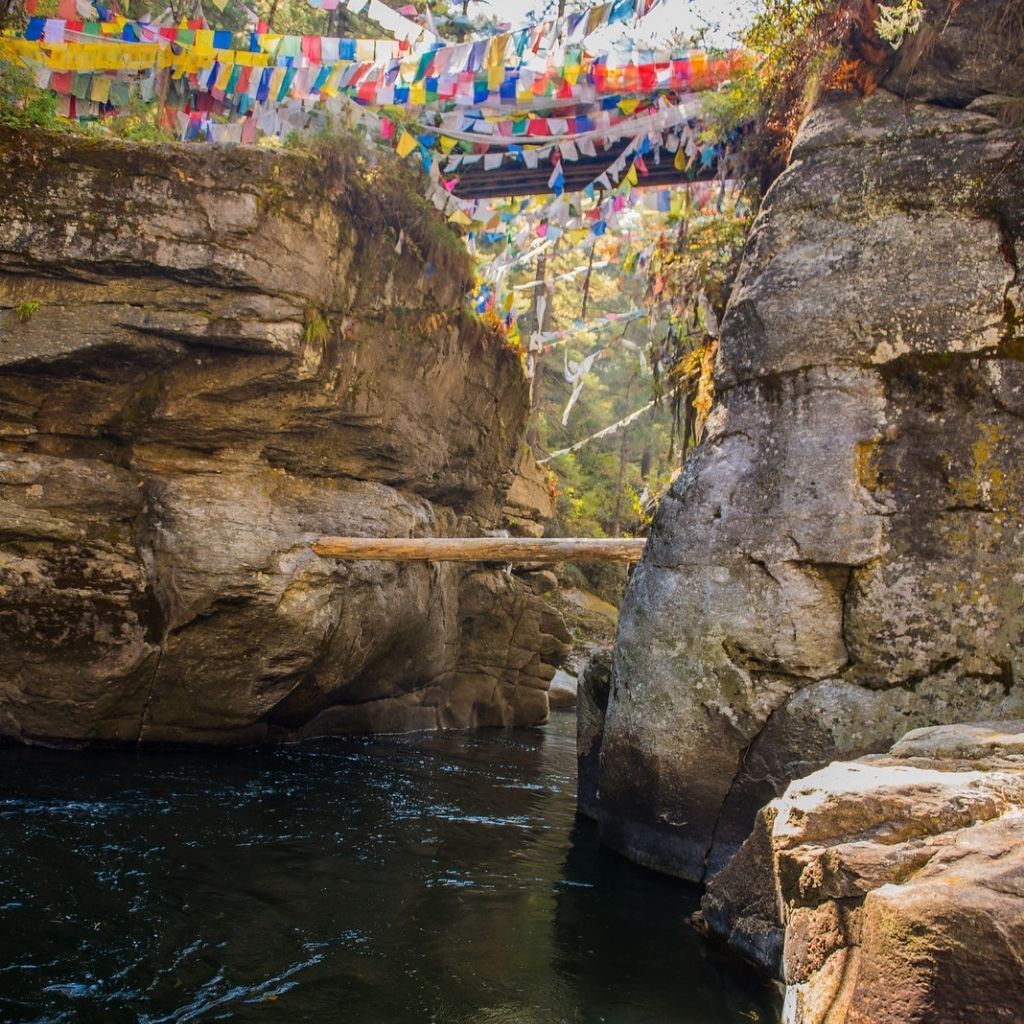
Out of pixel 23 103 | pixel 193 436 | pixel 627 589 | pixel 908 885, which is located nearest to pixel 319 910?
pixel 627 589

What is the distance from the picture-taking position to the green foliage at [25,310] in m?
8.41

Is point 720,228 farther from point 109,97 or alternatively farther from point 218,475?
Result: point 109,97

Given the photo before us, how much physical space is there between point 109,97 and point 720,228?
6.88m

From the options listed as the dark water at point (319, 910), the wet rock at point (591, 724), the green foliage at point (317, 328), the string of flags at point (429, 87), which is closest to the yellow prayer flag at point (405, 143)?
the string of flags at point (429, 87)

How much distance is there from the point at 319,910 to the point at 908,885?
3.47 metres

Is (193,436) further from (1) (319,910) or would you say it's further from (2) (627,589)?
(1) (319,910)

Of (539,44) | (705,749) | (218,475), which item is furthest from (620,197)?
(705,749)

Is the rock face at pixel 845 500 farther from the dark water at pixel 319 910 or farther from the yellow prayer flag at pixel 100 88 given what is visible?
the yellow prayer flag at pixel 100 88

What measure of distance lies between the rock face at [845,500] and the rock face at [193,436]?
4.47 meters

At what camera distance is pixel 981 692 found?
536cm

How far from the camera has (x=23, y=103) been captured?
8797 millimetres

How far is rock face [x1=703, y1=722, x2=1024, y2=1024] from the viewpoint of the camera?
227 cm

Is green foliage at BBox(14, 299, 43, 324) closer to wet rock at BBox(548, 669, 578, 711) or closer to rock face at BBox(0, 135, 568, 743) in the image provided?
rock face at BBox(0, 135, 568, 743)

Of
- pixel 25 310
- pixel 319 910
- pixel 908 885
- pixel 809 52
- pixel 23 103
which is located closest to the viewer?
pixel 908 885
